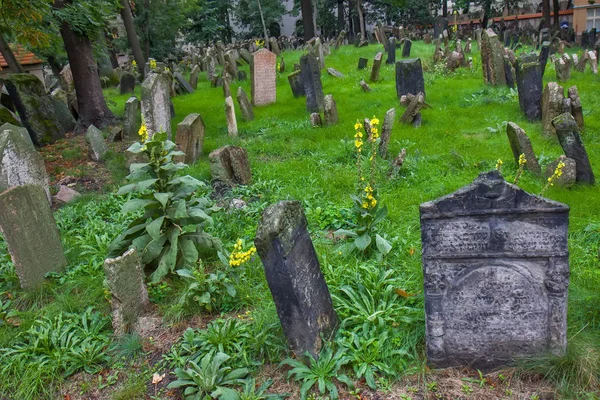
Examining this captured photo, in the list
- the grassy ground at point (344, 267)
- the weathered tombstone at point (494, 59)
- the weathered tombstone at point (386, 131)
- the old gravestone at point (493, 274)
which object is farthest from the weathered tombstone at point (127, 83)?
the old gravestone at point (493, 274)

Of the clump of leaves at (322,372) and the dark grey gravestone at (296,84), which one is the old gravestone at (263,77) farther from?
the clump of leaves at (322,372)

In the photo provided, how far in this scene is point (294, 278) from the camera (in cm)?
352

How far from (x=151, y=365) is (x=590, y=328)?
340 centimetres

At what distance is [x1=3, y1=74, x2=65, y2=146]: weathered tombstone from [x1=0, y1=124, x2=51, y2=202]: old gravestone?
417cm

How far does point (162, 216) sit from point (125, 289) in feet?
2.85

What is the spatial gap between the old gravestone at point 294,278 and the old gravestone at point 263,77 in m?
9.32

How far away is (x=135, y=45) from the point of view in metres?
20.6

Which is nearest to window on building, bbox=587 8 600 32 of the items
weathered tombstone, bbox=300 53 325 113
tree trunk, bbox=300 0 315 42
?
tree trunk, bbox=300 0 315 42

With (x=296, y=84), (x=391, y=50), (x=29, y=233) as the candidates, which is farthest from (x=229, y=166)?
(x=391, y=50)

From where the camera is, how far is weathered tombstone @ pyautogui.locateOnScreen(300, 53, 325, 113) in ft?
35.8

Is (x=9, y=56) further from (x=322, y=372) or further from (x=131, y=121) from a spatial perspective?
(x=322, y=372)

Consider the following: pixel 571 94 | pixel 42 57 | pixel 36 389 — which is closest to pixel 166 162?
pixel 36 389

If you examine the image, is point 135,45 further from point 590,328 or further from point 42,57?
point 590,328

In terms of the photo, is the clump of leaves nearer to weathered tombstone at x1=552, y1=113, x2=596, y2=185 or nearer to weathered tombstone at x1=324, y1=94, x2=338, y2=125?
weathered tombstone at x1=552, y1=113, x2=596, y2=185
